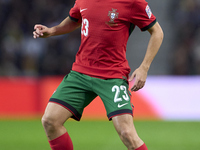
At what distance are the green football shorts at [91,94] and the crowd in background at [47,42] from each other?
24.9ft

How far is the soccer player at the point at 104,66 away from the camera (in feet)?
12.3

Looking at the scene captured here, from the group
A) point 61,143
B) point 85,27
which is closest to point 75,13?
point 85,27

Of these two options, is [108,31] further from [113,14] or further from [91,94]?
[91,94]

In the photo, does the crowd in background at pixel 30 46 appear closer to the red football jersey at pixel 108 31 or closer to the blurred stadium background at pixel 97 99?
the blurred stadium background at pixel 97 99

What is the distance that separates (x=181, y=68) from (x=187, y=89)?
2.61m

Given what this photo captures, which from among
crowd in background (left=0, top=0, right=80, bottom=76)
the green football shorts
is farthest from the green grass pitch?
crowd in background (left=0, top=0, right=80, bottom=76)

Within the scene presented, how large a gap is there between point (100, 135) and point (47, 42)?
212 inches

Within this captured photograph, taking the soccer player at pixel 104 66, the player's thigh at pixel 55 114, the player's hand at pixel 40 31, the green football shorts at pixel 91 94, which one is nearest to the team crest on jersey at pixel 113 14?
the soccer player at pixel 104 66

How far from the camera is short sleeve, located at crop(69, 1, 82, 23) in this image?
418 centimetres

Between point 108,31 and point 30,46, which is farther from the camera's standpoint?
point 30,46

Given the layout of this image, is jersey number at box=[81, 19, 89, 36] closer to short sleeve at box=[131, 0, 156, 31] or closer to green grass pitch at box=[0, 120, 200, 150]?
short sleeve at box=[131, 0, 156, 31]

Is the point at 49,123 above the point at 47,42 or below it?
above

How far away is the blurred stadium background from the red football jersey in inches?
86.1

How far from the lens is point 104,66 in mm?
3891
